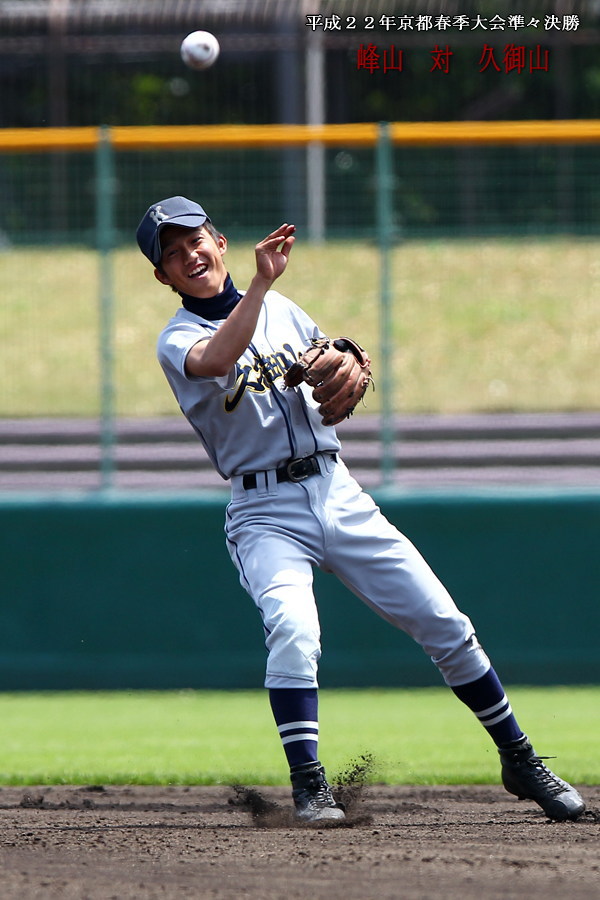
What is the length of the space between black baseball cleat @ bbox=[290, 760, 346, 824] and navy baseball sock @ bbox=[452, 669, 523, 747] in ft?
1.72

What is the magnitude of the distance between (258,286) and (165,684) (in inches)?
136

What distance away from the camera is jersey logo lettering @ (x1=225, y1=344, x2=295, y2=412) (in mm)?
3785

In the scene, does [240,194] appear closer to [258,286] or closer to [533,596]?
[533,596]

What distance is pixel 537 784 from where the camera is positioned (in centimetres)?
379

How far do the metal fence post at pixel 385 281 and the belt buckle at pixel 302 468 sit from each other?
2.88 m

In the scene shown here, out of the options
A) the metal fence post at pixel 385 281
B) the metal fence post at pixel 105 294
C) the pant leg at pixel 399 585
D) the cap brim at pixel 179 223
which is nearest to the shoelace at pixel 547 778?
the pant leg at pixel 399 585

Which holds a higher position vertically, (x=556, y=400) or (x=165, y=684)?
(x=556, y=400)

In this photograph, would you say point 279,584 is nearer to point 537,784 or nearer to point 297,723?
point 297,723

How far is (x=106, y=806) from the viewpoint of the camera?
14.1 feet

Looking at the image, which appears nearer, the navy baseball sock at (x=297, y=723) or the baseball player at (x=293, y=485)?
the navy baseball sock at (x=297, y=723)

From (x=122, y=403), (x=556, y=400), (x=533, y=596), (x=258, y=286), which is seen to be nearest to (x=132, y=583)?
(x=122, y=403)

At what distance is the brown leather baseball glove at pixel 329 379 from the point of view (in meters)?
3.75

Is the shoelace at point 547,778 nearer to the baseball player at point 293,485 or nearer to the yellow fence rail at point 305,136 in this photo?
the baseball player at point 293,485

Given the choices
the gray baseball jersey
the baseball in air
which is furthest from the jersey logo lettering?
the baseball in air
